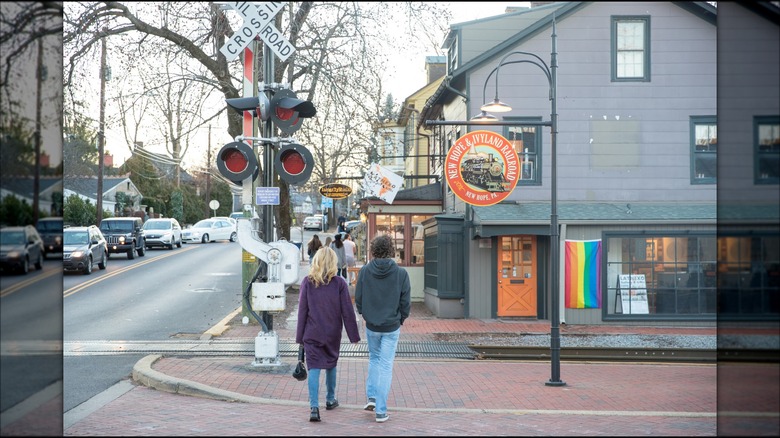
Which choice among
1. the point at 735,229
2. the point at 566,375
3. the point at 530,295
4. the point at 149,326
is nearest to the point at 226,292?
the point at 149,326

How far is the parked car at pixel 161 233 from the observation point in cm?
4072

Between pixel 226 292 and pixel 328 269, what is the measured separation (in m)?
16.5

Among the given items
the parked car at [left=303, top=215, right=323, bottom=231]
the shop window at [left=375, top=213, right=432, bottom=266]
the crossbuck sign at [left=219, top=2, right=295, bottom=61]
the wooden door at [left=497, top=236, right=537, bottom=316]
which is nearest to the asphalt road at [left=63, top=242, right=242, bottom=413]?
the crossbuck sign at [left=219, top=2, right=295, bottom=61]

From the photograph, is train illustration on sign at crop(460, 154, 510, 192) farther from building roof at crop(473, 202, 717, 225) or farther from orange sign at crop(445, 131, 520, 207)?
building roof at crop(473, 202, 717, 225)

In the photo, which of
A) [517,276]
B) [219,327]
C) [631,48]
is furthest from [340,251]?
[631,48]

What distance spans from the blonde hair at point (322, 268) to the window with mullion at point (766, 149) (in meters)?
4.10

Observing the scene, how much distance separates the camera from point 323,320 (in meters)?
8.23

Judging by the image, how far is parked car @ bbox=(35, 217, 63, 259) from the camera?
6.02 meters

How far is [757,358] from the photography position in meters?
5.66

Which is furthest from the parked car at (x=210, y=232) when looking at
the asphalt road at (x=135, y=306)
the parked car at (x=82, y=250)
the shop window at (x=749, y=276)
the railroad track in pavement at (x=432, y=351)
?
the shop window at (x=749, y=276)

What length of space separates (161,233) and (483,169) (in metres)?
25.8

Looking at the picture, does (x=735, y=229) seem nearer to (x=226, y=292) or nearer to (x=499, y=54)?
(x=499, y=54)

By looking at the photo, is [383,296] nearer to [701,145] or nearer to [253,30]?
[253,30]

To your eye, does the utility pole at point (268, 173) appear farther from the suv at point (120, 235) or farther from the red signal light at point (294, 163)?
the suv at point (120, 235)
